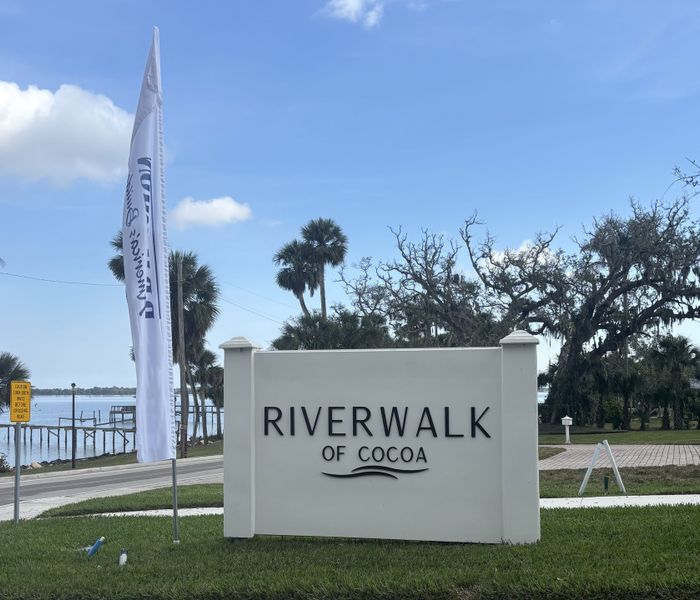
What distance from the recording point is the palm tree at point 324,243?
5575 centimetres

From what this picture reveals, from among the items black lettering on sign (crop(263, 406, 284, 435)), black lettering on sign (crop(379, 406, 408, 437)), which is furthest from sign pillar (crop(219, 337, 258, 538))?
black lettering on sign (crop(379, 406, 408, 437))

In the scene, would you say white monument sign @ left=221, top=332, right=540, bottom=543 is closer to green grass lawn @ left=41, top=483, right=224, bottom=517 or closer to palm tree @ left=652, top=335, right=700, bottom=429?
green grass lawn @ left=41, top=483, right=224, bottom=517

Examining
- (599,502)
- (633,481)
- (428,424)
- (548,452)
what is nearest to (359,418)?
(428,424)

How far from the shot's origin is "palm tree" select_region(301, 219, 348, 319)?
55.8m

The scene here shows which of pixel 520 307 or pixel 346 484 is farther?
pixel 520 307

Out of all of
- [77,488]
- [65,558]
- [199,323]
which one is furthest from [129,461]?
[65,558]

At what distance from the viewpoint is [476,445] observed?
824 cm

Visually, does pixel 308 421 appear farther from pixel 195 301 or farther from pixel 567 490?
pixel 195 301

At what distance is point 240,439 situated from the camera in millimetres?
8844

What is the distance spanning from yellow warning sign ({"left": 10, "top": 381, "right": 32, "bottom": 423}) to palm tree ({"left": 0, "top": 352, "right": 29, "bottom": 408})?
73.9ft

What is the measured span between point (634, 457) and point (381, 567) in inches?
668

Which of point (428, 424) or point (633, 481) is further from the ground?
point (428, 424)

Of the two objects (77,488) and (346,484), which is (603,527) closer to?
(346,484)

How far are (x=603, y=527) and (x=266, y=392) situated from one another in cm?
397
